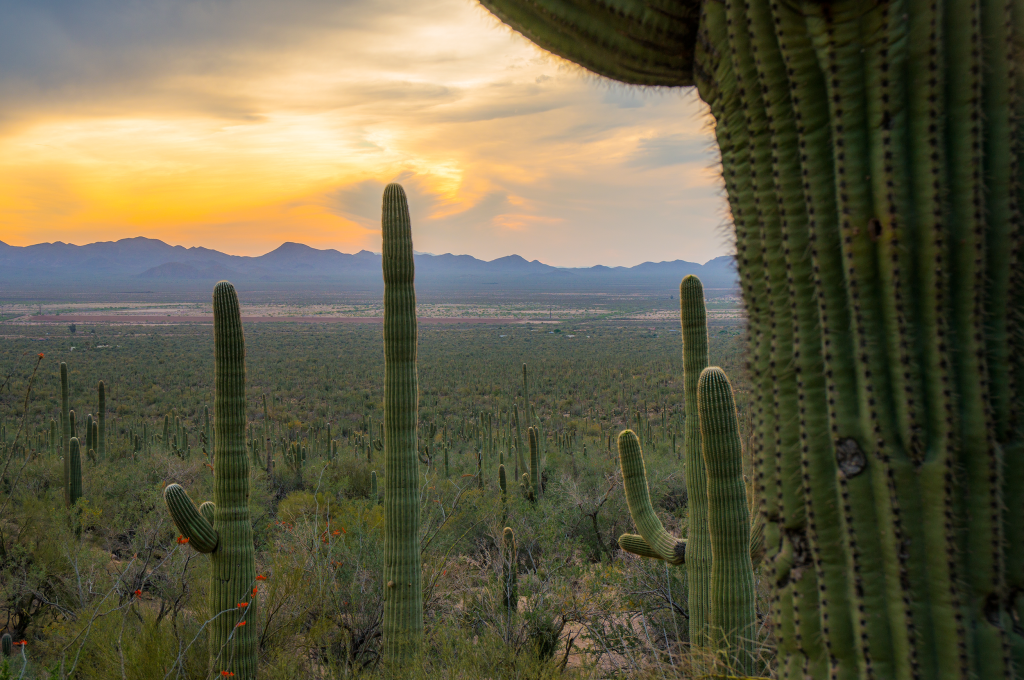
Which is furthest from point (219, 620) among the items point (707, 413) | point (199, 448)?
point (199, 448)

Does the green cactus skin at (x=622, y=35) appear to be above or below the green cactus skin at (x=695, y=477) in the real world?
above

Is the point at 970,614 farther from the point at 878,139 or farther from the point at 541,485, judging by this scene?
the point at 541,485

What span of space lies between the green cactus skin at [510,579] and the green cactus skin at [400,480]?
138 centimetres

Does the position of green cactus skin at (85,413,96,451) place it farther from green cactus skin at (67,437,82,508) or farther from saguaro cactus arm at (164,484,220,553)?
saguaro cactus arm at (164,484,220,553)

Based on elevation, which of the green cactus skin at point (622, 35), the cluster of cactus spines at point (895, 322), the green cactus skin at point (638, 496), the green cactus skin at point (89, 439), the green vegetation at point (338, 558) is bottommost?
the green vegetation at point (338, 558)

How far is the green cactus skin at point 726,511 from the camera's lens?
193 inches

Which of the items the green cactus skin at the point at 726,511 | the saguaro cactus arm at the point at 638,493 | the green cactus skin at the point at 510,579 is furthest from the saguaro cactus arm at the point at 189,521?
the green cactus skin at the point at 726,511

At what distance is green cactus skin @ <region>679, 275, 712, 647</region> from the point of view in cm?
575

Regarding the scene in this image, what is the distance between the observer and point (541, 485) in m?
15.4

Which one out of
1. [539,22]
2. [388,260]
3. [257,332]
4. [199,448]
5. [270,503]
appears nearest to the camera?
[539,22]

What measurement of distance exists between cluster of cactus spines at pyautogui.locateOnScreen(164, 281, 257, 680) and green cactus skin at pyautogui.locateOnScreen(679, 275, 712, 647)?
423cm

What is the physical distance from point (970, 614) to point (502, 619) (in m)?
6.19

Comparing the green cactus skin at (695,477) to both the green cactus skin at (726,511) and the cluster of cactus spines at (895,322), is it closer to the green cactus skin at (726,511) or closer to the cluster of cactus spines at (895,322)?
the green cactus skin at (726,511)

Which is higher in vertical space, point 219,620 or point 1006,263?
point 1006,263
